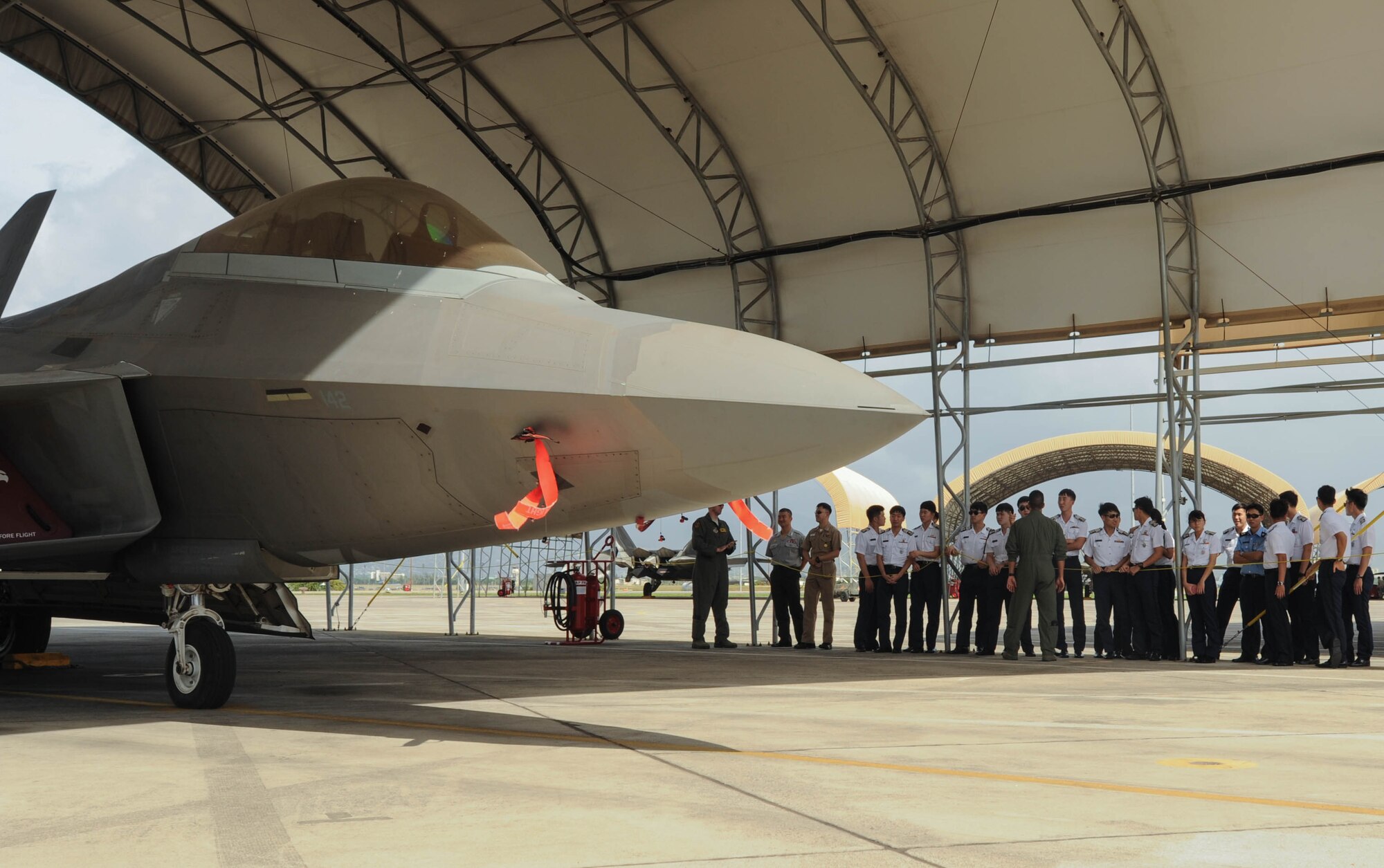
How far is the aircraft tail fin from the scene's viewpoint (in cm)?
852

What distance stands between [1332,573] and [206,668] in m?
9.63

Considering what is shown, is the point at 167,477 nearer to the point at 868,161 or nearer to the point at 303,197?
the point at 303,197

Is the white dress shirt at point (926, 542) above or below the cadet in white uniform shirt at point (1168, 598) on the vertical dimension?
above

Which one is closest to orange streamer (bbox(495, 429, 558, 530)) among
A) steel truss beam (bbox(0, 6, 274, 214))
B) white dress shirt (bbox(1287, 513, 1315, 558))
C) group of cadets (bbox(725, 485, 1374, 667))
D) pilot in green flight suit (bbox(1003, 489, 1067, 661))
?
group of cadets (bbox(725, 485, 1374, 667))

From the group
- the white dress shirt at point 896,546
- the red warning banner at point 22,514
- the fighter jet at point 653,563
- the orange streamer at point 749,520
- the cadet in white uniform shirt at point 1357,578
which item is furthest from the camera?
the fighter jet at point 653,563

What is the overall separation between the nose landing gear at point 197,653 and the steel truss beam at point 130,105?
438 inches

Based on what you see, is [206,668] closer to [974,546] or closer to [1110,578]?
[974,546]

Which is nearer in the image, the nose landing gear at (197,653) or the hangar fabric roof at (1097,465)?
the nose landing gear at (197,653)

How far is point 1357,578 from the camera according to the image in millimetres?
10758

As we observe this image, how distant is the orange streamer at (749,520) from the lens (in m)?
6.21

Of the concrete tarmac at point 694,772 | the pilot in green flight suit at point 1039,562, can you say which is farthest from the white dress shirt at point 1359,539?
the pilot in green flight suit at point 1039,562

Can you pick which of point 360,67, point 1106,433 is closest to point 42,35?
point 360,67

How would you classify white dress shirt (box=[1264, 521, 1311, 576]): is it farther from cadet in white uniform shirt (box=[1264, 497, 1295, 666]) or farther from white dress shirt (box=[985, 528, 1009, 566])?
white dress shirt (box=[985, 528, 1009, 566])

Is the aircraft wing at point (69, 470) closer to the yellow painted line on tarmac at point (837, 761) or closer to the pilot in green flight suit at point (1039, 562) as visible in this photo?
the yellow painted line on tarmac at point (837, 761)
